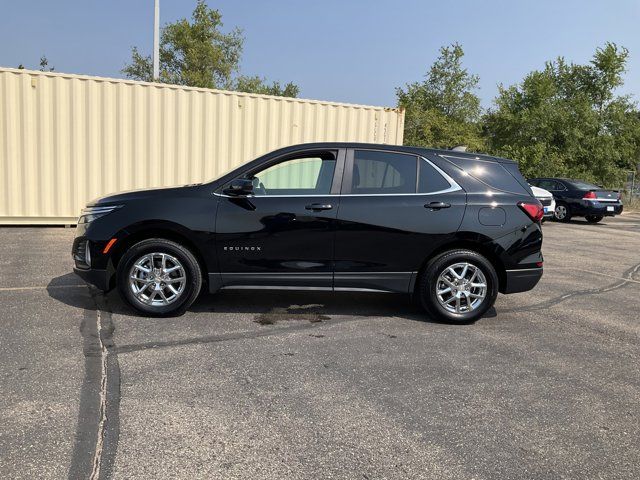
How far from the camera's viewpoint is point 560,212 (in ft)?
62.1

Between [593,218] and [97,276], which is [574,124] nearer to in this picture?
[593,218]

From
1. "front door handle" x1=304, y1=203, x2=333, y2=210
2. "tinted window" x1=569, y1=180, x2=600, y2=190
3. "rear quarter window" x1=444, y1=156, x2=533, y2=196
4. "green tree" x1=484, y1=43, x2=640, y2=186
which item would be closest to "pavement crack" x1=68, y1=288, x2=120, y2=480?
"front door handle" x1=304, y1=203, x2=333, y2=210

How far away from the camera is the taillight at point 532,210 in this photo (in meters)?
5.30

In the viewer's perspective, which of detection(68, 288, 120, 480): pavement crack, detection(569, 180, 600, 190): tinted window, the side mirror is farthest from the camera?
detection(569, 180, 600, 190): tinted window

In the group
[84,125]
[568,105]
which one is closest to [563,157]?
[568,105]

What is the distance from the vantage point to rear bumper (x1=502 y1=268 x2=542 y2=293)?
17.4 ft

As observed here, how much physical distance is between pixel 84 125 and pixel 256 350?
8.27m

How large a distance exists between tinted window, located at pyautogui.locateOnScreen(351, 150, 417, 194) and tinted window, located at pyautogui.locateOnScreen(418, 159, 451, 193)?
6 cm

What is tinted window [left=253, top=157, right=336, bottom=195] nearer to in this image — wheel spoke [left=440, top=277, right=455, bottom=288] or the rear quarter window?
the rear quarter window

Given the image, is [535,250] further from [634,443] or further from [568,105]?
[568,105]

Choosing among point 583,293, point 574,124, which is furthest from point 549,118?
point 583,293

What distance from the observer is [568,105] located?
27.6m

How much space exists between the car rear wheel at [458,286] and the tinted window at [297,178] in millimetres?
1285

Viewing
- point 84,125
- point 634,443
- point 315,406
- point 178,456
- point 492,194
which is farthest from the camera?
point 84,125
